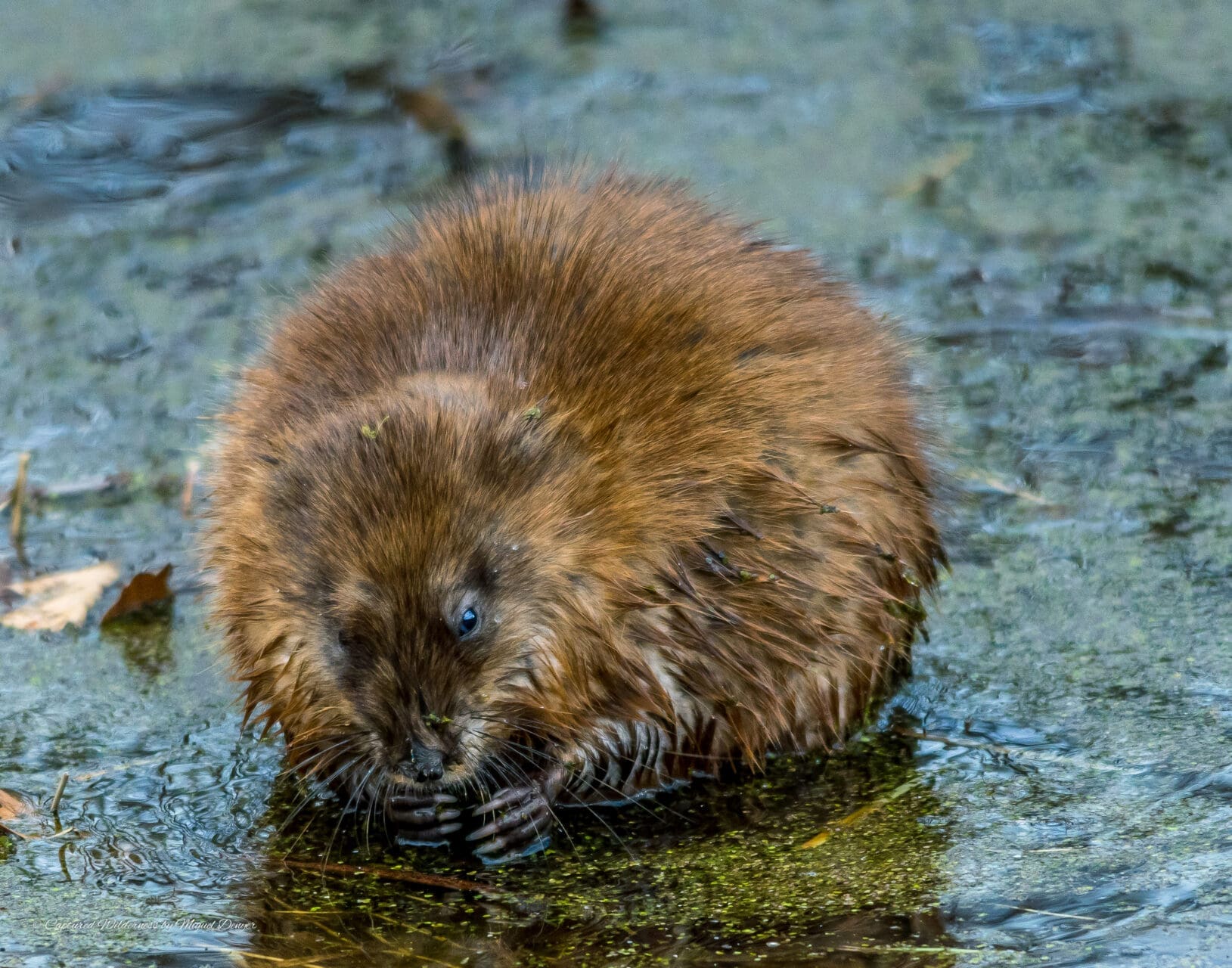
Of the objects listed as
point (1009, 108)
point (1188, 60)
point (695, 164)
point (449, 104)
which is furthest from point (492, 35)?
point (1188, 60)

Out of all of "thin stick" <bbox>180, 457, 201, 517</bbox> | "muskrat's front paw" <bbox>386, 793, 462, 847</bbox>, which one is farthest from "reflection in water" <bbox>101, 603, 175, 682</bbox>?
"muskrat's front paw" <bbox>386, 793, 462, 847</bbox>

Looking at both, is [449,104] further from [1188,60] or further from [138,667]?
[138,667]

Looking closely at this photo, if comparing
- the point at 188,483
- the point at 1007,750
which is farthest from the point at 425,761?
the point at 188,483

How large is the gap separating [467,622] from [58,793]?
95 centimetres

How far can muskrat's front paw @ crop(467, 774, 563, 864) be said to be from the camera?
3.65 metres

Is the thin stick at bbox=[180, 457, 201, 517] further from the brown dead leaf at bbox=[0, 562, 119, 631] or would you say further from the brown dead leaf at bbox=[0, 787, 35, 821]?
the brown dead leaf at bbox=[0, 787, 35, 821]

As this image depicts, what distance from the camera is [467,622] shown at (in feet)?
11.5

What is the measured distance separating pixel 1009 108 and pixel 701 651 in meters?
4.40

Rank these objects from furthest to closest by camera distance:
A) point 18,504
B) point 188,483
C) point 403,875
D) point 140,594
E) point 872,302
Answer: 1. point 188,483
2. point 18,504
3. point 140,594
4. point 872,302
5. point 403,875

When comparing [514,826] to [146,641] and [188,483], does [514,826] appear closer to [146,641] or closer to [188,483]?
[146,641]

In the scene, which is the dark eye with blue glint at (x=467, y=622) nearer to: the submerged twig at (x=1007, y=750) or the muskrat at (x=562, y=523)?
the muskrat at (x=562, y=523)

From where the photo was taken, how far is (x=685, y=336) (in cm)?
382

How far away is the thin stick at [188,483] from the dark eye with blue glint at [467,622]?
1.86 m

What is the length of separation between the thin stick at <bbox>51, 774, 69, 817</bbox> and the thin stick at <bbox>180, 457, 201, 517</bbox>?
56.7 inches
